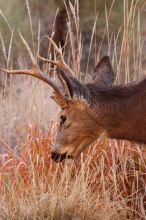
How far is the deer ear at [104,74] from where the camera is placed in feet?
21.5

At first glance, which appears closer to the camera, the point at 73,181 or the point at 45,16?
the point at 73,181

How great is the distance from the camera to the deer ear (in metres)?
6.56

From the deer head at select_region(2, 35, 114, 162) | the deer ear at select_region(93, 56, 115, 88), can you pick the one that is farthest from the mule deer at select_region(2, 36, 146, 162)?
A: the deer ear at select_region(93, 56, 115, 88)

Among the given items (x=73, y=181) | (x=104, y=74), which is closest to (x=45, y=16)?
(x=73, y=181)

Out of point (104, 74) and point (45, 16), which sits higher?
point (45, 16)

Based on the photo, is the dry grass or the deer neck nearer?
the deer neck

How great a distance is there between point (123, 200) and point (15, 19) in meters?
8.21

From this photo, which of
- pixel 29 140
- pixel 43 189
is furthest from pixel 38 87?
pixel 43 189

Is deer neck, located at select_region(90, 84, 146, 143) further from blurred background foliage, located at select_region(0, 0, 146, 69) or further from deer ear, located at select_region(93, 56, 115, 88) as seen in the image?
blurred background foliage, located at select_region(0, 0, 146, 69)

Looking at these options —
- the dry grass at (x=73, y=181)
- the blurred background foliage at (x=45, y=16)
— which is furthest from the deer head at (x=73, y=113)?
the blurred background foliage at (x=45, y=16)

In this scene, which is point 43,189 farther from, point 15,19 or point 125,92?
point 15,19

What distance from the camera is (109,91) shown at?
637cm

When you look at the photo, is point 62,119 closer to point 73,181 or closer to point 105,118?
point 105,118

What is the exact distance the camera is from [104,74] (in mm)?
6633
